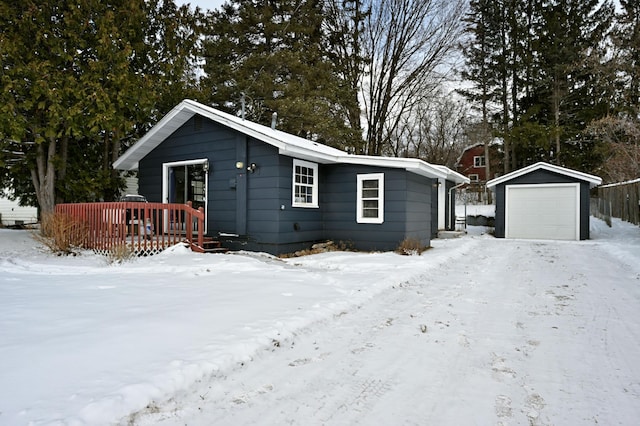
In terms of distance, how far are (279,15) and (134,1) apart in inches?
319

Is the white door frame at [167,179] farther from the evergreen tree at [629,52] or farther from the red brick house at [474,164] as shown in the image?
the red brick house at [474,164]

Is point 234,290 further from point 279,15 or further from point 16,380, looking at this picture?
point 279,15

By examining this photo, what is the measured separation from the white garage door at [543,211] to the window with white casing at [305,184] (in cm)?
878

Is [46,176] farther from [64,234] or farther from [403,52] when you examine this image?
[403,52]

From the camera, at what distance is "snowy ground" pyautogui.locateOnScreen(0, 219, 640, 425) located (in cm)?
213

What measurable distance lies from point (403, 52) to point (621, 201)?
10.7 meters

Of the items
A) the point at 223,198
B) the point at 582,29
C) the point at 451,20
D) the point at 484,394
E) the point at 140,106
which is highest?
the point at 582,29

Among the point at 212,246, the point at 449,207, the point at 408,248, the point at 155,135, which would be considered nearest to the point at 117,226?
the point at 212,246

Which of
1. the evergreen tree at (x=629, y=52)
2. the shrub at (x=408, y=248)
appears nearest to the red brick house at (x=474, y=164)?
the evergreen tree at (x=629, y=52)

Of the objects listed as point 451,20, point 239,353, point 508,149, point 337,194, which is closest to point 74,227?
point 337,194

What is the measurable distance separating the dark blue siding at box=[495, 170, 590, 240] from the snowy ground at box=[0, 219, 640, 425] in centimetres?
898

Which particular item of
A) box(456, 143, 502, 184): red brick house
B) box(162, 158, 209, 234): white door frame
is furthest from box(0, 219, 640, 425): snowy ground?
box(456, 143, 502, 184): red brick house

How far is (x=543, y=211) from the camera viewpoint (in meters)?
13.9

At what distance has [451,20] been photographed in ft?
49.5
